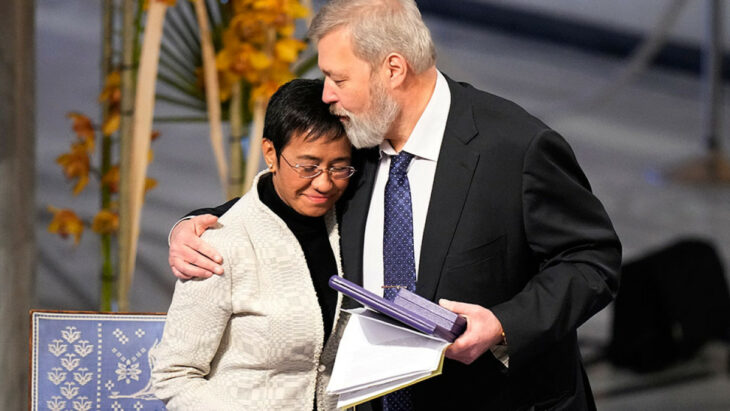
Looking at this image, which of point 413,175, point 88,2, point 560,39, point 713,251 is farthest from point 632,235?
point 413,175

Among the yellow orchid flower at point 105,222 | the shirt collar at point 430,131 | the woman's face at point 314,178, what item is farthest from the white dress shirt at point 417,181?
the yellow orchid flower at point 105,222

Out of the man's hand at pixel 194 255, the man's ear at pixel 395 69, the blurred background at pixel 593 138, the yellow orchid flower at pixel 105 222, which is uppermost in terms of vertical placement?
the man's ear at pixel 395 69

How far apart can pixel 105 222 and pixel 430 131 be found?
1.03 m

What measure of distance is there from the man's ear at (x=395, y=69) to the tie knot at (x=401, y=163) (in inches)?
5.2

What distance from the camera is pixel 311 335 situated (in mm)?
1875

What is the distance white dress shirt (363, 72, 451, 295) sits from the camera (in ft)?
6.56

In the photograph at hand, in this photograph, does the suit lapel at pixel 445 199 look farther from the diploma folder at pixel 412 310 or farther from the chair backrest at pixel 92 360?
the chair backrest at pixel 92 360

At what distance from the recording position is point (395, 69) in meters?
1.98

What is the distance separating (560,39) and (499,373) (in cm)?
709

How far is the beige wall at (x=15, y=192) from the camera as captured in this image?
2.62m

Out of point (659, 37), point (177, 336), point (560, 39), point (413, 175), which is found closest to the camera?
point (177, 336)

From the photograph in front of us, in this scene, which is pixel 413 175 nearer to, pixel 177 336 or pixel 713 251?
pixel 177 336

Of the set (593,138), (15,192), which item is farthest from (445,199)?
(593,138)

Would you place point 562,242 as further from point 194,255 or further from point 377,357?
point 194,255
